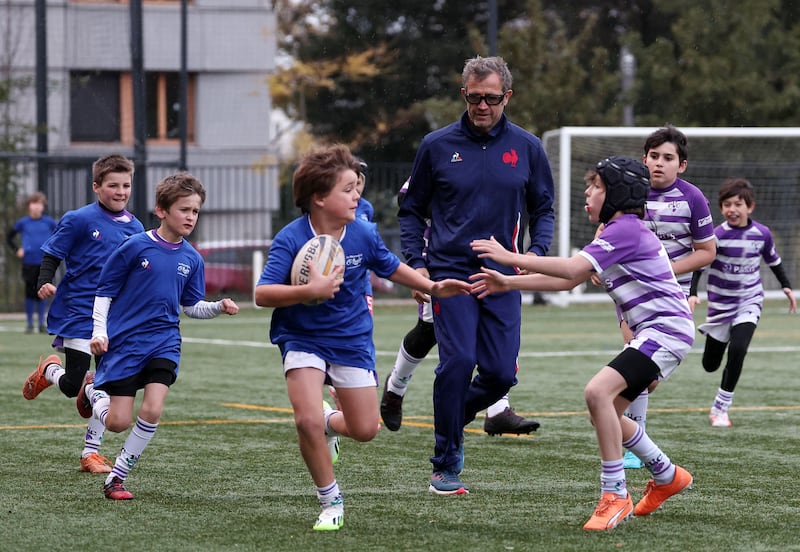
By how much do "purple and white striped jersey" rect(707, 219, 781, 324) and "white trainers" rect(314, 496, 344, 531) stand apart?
4931 millimetres

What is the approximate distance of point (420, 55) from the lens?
38.7 meters

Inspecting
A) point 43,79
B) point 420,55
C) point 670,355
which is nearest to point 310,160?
point 670,355

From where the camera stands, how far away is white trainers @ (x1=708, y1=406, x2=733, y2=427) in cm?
955

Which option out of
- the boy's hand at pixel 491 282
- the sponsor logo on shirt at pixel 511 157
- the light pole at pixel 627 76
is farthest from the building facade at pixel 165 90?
the boy's hand at pixel 491 282

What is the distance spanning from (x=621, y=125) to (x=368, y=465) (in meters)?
26.5

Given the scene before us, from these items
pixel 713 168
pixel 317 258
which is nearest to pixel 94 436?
pixel 317 258

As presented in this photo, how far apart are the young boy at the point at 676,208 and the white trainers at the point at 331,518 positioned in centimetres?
249

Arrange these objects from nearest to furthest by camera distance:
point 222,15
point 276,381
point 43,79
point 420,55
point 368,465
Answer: point 368,465
point 276,381
point 43,79
point 222,15
point 420,55

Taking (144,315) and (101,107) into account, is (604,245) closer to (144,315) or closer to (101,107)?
(144,315)

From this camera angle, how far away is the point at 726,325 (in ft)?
33.0

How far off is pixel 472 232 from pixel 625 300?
40.2 inches

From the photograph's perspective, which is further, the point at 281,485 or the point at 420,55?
the point at 420,55

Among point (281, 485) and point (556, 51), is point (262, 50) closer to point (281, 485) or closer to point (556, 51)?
point (556, 51)

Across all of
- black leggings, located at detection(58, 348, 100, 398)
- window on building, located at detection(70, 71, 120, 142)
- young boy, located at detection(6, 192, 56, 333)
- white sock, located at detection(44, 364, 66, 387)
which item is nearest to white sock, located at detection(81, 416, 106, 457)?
black leggings, located at detection(58, 348, 100, 398)
